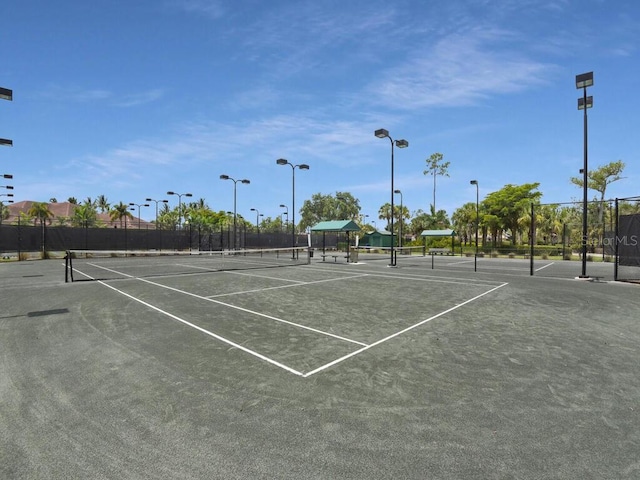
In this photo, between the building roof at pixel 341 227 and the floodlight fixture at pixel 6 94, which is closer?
the floodlight fixture at pixel 6 94

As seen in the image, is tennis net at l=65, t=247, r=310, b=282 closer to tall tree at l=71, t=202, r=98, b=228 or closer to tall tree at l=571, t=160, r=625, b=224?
tall tree at l=71, t=202, r=98, b=228

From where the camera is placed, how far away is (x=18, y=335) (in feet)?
22.3

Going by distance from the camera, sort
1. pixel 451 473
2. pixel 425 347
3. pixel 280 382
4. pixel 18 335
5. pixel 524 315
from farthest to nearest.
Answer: pixel 524 315
pixel 18 335
pixel 425 347
pixel 280 382
pixel 451 473

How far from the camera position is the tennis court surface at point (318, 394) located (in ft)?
9.82

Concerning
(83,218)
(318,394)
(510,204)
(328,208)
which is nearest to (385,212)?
(328,208)

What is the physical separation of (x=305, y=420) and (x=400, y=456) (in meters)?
1.05

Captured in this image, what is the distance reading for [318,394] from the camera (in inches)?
168

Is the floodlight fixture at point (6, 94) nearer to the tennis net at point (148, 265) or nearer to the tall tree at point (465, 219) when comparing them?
the tennis net at point (148, 265)

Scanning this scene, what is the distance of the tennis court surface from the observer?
9.82ft

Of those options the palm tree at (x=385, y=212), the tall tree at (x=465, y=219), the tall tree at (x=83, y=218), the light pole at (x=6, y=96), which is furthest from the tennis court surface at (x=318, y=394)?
the palm tree at (x=385, y=212)

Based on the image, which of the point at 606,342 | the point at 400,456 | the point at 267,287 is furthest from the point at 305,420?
the point at 267,287

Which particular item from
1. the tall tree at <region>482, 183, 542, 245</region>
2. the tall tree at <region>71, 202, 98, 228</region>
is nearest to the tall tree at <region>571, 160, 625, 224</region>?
the tall tree at <region>482, 183, 542, 245</region>

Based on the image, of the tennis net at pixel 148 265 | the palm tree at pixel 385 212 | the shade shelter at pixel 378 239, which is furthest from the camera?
the palm tree at pixel 385 212

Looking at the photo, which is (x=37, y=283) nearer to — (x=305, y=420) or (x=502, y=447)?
(x=305, y=420)
